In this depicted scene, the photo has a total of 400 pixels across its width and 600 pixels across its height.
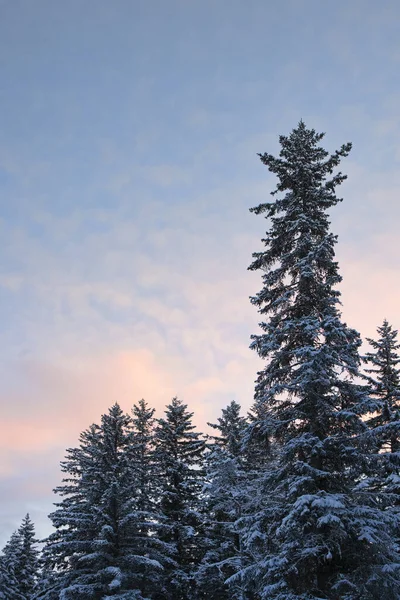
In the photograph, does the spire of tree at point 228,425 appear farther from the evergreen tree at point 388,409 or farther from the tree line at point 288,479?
the evergreen tree at point 388,409

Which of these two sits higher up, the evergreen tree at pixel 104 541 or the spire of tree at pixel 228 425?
the spire of tree at pixel 228 425

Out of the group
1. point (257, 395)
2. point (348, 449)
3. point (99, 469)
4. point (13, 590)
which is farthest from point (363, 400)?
point (13, 590)

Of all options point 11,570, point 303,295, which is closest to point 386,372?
point 303,295

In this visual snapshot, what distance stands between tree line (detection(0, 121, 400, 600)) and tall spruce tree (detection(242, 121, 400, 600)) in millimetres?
47

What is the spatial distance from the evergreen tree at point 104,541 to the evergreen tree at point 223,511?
3.82 m

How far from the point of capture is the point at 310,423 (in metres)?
13.4

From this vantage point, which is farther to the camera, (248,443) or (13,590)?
(13,590)

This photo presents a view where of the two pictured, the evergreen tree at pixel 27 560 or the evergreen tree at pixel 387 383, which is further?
the evergreen tree at pixel 27 560

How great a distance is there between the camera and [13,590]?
1427 inches

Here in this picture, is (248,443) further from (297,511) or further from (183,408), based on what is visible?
(183,408)

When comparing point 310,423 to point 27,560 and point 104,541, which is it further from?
point 27,560

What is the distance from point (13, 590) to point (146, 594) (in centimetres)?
2013

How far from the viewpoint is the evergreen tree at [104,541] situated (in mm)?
19953

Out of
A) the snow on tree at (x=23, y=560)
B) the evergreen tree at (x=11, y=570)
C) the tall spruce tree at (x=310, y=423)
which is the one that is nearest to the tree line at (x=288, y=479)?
the tall spruce tree at (x=310, y=423)
